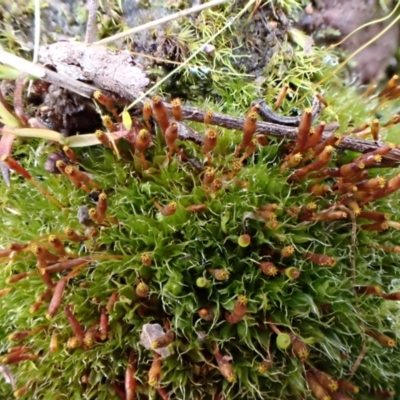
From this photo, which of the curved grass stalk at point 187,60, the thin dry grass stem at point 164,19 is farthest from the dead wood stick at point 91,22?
the curved grass stalk at point 187,60

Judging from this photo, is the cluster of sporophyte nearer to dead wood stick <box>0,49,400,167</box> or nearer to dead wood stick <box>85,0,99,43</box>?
dead wood stick <box>0,49,400,167</box>

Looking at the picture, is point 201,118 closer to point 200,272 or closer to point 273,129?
point 273,129

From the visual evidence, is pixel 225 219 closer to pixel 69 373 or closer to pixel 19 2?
pixel 69 373

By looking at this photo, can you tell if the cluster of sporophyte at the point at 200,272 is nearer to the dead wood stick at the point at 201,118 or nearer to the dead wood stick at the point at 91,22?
the dead wood stick at the point at 201,118

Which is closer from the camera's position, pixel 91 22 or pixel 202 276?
pixel 202 276

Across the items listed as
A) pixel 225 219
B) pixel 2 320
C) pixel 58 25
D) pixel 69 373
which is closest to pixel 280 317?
pixel 225 219

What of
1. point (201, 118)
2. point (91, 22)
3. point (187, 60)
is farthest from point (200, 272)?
point (91, 22)

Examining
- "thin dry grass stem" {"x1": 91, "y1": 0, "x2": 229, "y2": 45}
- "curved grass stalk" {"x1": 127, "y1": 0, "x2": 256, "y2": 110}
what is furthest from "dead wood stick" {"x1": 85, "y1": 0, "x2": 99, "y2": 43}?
"curved grass stalk" {"x1": 127, "y1": 0, "x2": 256, "y2": 110}
